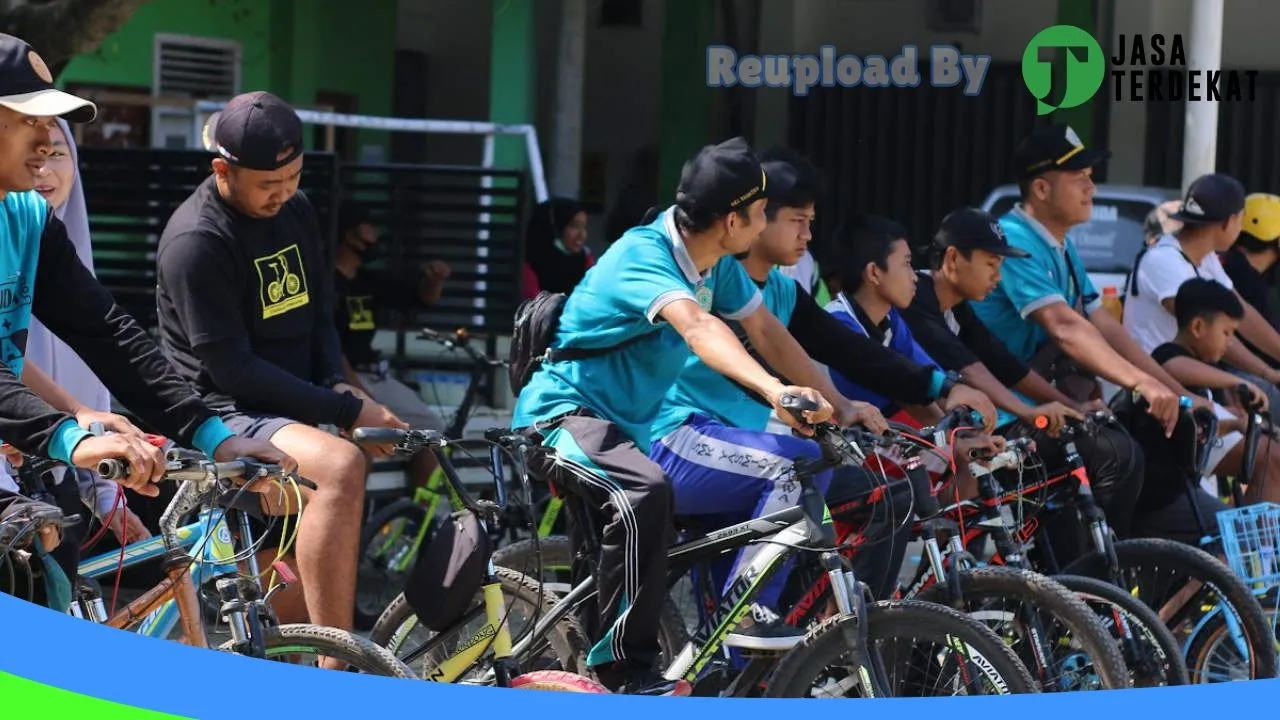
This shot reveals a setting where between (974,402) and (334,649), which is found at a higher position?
(974,402)

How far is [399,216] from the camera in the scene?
10.1 meters

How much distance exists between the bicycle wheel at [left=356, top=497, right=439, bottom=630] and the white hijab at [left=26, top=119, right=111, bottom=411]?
286cm

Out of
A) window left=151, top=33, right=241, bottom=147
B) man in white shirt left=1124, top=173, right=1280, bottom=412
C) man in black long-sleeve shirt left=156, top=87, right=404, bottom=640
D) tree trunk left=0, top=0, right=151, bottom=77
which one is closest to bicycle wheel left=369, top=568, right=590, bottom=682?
man in black long-sleeve shirt left=156, top=87, right=404, bottom=640

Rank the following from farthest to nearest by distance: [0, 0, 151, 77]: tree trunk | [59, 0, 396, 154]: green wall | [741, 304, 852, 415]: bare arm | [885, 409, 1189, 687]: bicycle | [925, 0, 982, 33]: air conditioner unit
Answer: [925, 0, 982, 33]: air conditioner unit → [59, 0, 396, 154]: green wall → [0, 0, 151, 77]: tree trunk → [741, 304, 852, 415]: bare arm → [885, 409, 1189, 687]: bicycle

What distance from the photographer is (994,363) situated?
6.64 meters

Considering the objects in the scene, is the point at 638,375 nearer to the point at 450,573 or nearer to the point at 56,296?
the point at 450,573

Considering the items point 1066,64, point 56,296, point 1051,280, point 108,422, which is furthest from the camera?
point 1066,64

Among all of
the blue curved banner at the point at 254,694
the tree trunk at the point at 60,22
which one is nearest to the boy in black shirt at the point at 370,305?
the tree trunk at the point at 60,22

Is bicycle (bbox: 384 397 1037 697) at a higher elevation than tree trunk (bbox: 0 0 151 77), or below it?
below

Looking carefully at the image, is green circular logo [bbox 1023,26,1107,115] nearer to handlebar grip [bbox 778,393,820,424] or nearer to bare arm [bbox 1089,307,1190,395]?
bare arm [bbox 1089,307,1190,395]

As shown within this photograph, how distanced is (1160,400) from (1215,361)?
1.21 m

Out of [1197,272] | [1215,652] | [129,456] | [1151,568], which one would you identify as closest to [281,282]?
[129,456]

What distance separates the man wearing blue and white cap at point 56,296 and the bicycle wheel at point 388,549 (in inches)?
143

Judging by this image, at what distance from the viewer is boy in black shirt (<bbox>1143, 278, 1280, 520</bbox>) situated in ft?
23.6
